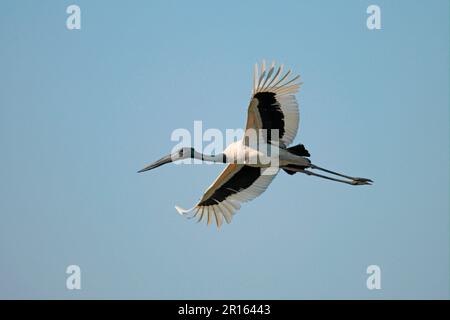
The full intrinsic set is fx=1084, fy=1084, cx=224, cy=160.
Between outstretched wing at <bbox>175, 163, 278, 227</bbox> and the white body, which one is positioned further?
outstretched wing at <bbox>175, 163, 278, 227</bbox>

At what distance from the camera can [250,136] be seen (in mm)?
26547

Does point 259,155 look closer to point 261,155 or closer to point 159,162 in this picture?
point 261,155

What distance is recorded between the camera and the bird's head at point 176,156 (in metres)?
27.7

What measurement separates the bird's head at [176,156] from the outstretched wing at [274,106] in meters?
2.01

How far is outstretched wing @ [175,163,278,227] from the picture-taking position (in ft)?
92.2

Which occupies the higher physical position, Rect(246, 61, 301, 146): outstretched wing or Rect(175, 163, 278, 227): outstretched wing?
Rect(246, 61, 301, 146): outstretched wing

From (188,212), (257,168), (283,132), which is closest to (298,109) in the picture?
(283,132)

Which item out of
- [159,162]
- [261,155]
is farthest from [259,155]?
[159,162]

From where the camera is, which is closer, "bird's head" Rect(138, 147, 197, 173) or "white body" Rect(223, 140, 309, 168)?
"white body" Rect(223, 140, 309, 168)

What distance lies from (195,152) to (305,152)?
2953 millimetres

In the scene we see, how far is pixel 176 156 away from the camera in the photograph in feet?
91.8
